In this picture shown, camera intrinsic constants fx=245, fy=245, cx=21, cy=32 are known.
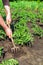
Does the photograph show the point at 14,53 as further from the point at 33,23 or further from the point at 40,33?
the point at 33,23

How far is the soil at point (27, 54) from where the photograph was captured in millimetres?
3838

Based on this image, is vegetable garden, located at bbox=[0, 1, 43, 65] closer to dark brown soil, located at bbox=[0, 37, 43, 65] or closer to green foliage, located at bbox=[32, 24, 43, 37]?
green foliage, located at bbox=[32, 24, 43, 37]

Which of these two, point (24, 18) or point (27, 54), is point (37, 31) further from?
point (27, 54)

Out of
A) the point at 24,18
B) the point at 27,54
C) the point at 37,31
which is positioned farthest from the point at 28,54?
the point at 24,18

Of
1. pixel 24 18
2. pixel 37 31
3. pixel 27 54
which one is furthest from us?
pixel 24 18

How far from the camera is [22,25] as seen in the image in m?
5.38

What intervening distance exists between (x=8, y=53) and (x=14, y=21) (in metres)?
1.67

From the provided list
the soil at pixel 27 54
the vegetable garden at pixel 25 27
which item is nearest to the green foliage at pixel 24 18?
the vegetable garden at pixel 25 27

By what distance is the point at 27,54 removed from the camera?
13.4 feet

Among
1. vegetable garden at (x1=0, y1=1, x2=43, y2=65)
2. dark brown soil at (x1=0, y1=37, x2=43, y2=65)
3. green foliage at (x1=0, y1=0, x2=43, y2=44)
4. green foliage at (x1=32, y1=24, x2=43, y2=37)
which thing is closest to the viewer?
dark brown soil at (x1=0, y1=37, x2=43, y2=65)

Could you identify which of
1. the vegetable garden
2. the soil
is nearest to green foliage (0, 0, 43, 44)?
the vegetable garden

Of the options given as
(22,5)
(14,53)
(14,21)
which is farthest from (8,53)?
(22,5)

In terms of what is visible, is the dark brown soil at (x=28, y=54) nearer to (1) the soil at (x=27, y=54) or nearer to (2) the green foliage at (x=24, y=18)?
(1) the soil at (x=27, y=54)

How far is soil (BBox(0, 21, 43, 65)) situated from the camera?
3838 millimetres
